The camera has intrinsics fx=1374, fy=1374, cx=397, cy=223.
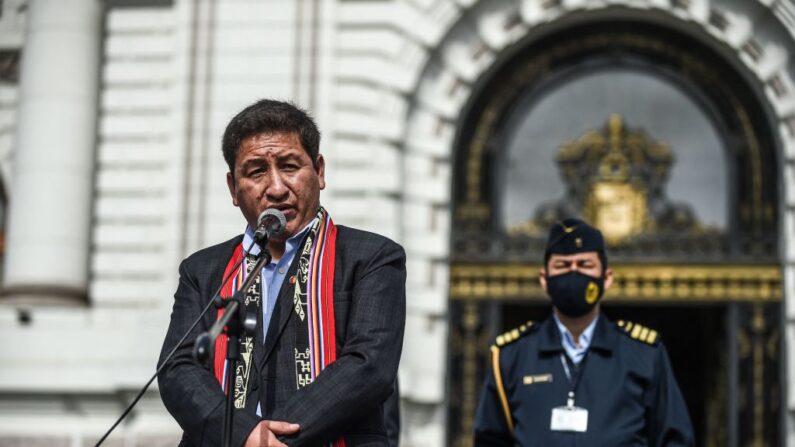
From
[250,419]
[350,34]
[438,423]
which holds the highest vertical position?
[350,34]

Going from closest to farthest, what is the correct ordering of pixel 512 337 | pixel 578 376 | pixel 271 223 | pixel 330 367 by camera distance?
pixel 330 367 → pixel 271 223 → pixel 578 376 → pixel 512 337

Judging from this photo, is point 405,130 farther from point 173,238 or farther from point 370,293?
point 370,293

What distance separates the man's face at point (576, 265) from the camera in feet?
21.1

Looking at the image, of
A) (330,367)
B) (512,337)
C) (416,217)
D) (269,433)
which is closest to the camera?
(269,433)

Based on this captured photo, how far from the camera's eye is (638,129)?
1315 cm

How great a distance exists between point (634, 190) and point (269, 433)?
9.33 meters

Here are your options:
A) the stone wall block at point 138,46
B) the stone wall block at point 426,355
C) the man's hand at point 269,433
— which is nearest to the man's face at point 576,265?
the man's hand at point 269,433

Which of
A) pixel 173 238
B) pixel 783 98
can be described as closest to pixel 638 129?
pixel 783 98

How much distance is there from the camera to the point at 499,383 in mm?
6375

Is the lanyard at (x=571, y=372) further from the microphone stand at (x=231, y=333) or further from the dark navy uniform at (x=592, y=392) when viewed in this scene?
the microphone stand at (x=231, y=333)

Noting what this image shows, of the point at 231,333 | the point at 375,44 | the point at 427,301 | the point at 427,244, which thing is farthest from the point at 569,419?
the point at 375,44

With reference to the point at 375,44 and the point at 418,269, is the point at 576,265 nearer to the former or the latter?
the point at 418,269

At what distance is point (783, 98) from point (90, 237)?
6593mm

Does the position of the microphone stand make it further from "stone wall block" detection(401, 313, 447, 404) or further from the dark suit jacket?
"stone wall block" detection(401, 313, 447, 404)
